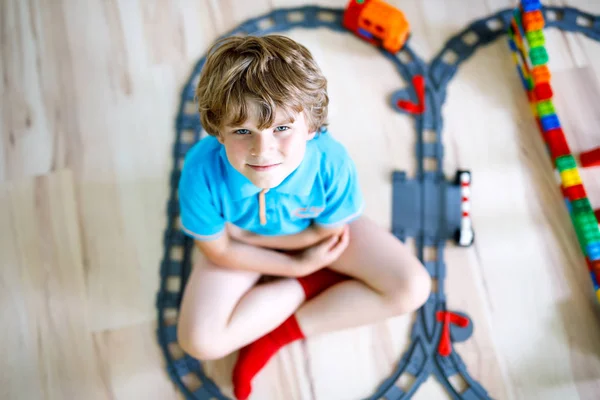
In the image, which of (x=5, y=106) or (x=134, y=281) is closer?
(x=134, y=281)

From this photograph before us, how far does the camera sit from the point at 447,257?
102 cm

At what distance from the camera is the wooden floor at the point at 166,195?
94 cm

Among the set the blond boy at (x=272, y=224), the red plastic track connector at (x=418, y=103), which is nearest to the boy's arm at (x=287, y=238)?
the blond boy at (x=272, y=224)

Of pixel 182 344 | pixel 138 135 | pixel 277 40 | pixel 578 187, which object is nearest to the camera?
pixel 277 40

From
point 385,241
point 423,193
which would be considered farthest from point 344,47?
point 385,241

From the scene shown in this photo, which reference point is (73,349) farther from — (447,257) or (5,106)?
(447,257)

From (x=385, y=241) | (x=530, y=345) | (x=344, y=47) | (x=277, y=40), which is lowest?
(x=530, y=345)

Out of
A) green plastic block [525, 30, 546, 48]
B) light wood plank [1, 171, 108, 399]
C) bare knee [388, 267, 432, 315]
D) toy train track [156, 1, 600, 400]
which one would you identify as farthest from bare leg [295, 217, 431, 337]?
green plastic block [525, 30, 546, 48]

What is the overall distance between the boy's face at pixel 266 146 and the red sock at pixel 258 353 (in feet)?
1.29

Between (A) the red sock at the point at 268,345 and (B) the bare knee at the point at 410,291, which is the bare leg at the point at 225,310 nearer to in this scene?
(A) the red sock at the point at 268,345

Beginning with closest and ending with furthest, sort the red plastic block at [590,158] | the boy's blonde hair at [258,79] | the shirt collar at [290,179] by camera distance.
Result: the boy's blonde hair at [258,79] < the shirt collar at [290,179] < the red plastic block at [590,158]

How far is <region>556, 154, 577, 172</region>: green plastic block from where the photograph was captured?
101cm

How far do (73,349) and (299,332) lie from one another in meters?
0.45

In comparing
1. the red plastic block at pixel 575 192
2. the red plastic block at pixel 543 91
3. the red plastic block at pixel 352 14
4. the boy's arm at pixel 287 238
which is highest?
the red plastic block at pixel 352 14
